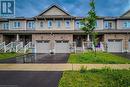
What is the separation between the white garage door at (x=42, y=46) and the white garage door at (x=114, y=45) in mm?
11400

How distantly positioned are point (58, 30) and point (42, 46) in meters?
4.24

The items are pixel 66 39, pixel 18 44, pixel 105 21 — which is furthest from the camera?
pixel 105 21

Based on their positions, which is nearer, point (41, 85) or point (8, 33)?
point (41, 85)

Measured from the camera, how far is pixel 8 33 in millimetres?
39375

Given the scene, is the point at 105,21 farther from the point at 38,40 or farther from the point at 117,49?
the point at 38,40

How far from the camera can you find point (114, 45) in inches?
1547

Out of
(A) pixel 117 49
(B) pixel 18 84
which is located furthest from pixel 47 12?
(B) pixel 18 84

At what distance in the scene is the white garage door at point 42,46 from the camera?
39.1m

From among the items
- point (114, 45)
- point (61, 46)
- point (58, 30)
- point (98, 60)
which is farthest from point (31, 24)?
point (98, 60)

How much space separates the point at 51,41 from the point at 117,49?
12474 mm

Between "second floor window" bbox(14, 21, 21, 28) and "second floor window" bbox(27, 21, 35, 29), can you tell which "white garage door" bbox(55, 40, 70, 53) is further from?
"second floor window" bbox(14, 21, 21, 28)

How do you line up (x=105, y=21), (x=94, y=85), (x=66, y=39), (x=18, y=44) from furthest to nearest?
(x=105, y=21), (x=66, y=39), (x=18, y=44), (x=94, y=85)

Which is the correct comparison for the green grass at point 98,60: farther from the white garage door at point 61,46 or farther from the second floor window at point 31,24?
the second floor window at point 31,24

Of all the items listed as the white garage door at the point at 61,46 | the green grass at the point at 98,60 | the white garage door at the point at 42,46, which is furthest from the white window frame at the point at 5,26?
the green grass at the point at 98,60
